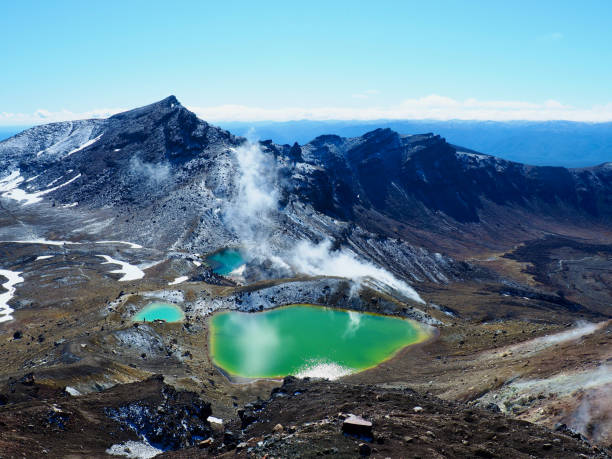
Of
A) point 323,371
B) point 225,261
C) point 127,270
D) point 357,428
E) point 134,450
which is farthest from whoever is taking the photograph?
point 225,261

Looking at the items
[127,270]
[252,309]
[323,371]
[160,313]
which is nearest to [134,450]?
[323,371]

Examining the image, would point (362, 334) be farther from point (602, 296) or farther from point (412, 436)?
point (602, 296)

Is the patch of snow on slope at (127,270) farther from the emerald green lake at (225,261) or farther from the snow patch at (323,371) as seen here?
the snow patch at (323,371)

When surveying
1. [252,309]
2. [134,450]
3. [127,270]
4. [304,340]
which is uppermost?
[134,450]

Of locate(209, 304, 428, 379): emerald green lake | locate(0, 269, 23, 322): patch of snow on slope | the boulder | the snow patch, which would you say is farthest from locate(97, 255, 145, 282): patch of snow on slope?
the boulder

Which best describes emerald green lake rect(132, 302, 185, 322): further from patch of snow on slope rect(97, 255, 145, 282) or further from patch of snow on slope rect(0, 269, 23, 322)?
patch of snow on slope rect(97, 255, 145, 282)

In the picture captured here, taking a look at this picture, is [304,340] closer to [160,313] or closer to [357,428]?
[160,313]

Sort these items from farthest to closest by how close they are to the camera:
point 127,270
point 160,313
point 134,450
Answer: point 127,270 → point 160,313 → point 134,450
